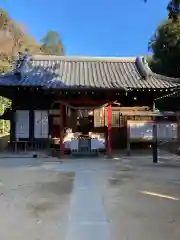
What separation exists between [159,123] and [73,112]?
4.90 metres

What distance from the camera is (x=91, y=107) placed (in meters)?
16.8

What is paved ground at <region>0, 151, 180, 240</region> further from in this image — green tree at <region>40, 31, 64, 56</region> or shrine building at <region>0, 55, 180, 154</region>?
green tree at <region>40, 31, 64, 56</region>

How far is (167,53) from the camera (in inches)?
1207

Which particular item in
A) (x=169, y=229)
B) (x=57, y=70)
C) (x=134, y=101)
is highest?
(x=57, y=70)

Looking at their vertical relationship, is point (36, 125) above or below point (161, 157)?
above

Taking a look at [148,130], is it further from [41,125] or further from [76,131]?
[41,125]

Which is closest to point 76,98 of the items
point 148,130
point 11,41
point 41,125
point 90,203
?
point 41,125

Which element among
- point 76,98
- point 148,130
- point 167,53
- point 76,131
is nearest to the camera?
point 148,130

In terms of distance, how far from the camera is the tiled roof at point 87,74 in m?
17.5

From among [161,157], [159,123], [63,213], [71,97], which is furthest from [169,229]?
[71,97]

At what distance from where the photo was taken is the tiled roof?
57.3 feet

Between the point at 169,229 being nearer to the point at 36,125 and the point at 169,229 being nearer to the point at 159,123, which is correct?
the point at 159,123

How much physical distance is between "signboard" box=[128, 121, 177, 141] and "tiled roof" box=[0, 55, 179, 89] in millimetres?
2468

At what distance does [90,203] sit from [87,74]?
43.9 ft
